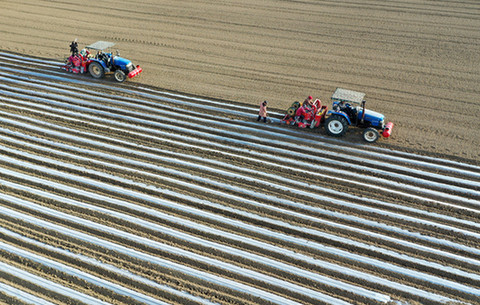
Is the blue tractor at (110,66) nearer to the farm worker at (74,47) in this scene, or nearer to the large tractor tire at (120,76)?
the large tractor tire at (120,76)

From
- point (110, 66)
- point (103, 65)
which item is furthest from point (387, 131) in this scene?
point (103, 65)

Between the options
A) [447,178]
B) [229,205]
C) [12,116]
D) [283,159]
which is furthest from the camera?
[12,116]

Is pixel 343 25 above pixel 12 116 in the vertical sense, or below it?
above

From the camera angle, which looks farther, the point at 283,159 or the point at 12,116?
the point at 12,116

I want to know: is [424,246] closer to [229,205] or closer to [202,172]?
[229,205]

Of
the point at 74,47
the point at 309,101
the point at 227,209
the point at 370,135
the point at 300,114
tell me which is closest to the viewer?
the point at 227,209

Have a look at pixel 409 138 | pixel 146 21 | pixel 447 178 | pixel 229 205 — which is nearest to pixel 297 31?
pixel 146 21

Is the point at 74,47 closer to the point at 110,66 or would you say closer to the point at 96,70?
A: the point at 96,70
